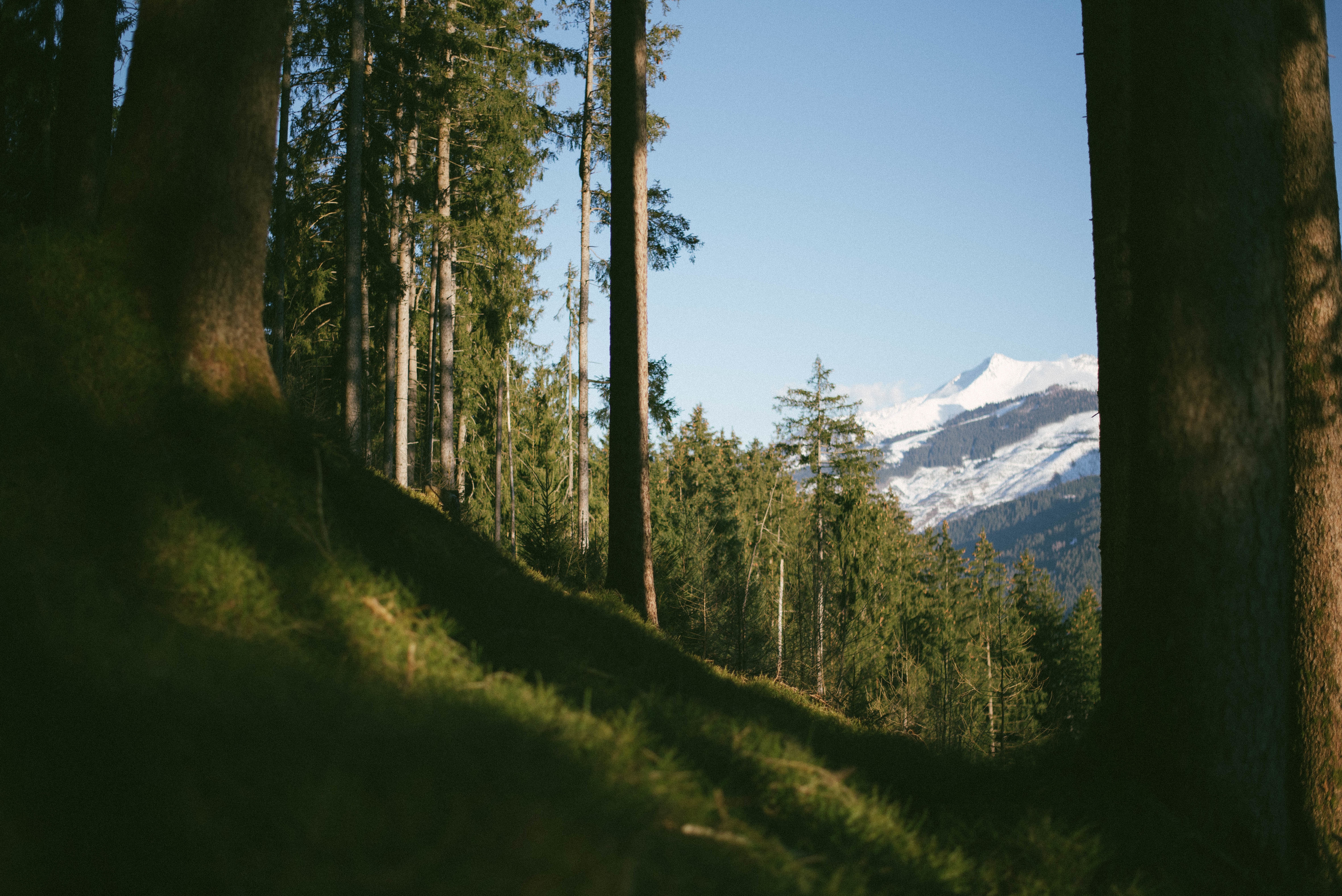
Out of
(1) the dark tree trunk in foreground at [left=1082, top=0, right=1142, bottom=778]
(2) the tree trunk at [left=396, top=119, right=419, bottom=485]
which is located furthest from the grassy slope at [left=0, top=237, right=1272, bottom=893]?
(2) the tree trunk at [left=396, top=119, right=419, bottom=485]

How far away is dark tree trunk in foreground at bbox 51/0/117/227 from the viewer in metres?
5.24

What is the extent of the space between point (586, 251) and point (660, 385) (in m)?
4.70

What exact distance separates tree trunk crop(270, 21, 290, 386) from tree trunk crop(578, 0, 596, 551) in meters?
7.47

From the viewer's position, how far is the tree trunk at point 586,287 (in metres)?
21.3

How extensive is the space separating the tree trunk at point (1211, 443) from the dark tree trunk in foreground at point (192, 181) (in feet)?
14.3

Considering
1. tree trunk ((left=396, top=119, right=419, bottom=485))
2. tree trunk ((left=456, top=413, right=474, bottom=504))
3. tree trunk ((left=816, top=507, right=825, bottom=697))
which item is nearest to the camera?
tree trunk ((left=396, top=119, right=419, bottom=485))

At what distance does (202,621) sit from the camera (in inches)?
108

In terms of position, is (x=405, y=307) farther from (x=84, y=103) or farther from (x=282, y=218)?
(x=84, y=103)

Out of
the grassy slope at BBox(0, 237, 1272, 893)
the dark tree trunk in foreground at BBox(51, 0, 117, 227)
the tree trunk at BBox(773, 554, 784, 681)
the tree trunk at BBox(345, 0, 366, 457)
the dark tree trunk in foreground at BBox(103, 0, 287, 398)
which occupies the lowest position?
the tree trunk at BBox(773, 554, 784, 681)

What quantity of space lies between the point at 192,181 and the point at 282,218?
17259mm

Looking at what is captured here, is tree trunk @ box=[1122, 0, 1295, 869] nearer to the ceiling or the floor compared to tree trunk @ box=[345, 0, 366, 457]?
nearer to the floor

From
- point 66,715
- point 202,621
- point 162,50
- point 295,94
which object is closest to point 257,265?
point 162,50

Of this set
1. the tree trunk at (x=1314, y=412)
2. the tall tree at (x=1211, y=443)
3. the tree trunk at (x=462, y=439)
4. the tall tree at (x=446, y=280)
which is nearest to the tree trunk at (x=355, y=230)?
the tall tree at (x=446, y=280)

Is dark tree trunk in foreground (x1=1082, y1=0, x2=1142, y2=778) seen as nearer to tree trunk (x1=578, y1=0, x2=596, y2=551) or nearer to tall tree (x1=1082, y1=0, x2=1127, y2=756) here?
tall tree (x1=1082, y1=0, x2=1127, y2=756)
